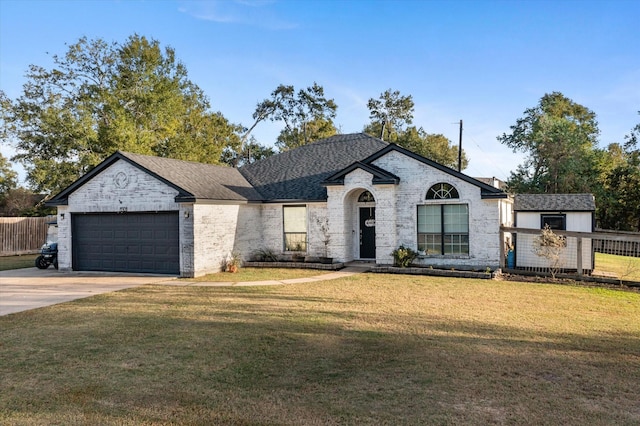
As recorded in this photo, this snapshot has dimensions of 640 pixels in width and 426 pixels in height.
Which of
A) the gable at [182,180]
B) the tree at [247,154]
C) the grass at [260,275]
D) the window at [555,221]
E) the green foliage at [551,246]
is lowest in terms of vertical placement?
the grass at [260,275]

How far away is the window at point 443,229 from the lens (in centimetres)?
1584

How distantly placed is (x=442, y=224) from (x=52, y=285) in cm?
1351

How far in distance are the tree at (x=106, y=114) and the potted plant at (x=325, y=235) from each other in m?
19.0

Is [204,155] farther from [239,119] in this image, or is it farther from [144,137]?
[239,119]

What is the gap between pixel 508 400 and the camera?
481 cm

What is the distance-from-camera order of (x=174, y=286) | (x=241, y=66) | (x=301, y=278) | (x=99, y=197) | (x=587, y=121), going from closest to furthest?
(x=174, y=286) → (x=301, y=278) → (x=99, y=197) → (x=241, y=66) → (x=587, y=121)

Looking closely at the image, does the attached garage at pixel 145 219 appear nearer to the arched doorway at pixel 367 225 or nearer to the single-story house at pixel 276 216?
the single-story house at pixel 276 216

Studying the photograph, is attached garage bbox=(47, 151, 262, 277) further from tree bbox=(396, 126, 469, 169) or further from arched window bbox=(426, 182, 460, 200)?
tree bbox=(396, 126, 469, 169)

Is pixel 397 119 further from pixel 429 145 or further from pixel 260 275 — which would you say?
pixel 260 275

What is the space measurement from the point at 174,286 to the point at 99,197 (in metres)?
6.10

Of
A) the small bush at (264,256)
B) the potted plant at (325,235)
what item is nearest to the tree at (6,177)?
the small bush at (264,256)

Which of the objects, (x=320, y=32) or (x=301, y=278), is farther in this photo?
(x=320, y=32)

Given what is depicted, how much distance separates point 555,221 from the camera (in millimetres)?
15805

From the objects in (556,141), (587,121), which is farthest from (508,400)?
(587,121)
